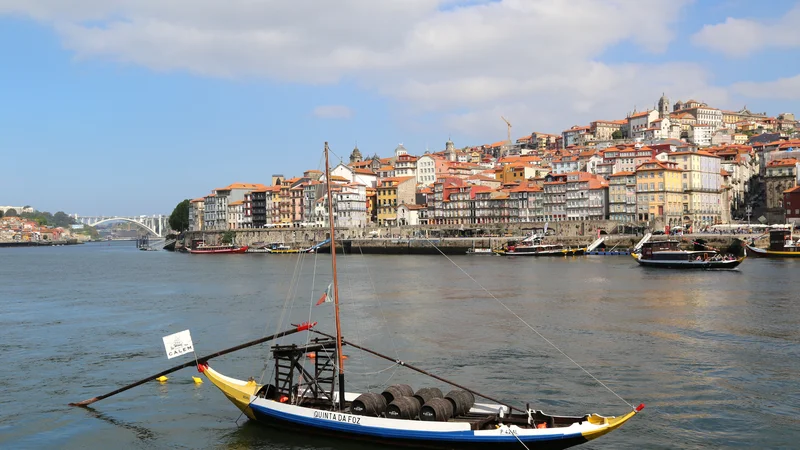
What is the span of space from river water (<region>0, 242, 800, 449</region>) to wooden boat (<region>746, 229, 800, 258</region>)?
31816 millimetres

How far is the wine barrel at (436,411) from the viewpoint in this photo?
16641mm

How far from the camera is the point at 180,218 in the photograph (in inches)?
7047

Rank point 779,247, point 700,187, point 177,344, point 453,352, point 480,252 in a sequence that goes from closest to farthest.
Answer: point 177,344
point 453,352
point 779,247
point 480,252
point 700,187

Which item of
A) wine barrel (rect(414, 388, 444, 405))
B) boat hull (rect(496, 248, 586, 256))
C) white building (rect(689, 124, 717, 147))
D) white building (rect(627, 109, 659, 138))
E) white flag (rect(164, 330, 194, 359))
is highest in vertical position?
white building (rect(627, 109, 659, 138))

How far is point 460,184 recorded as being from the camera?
→ 130000 mm

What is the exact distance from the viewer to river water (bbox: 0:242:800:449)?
62.6 feet

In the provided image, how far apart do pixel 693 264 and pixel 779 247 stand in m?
21.1

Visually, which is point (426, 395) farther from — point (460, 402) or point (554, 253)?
point (554, 253)

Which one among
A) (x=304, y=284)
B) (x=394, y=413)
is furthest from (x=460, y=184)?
(x=394, y=413)

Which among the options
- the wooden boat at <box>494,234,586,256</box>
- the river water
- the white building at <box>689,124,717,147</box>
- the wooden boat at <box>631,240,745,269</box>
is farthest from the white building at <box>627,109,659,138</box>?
the river water

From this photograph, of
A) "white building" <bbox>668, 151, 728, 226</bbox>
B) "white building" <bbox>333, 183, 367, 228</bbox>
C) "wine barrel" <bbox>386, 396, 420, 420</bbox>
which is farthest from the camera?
"white building" <bbox>333, 183, 367, 228</bbox>

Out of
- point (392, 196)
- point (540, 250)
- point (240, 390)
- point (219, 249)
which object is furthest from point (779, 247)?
point (219, 249)

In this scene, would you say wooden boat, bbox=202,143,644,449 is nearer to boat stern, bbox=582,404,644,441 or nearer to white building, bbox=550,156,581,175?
boat stern, bbox=582,404,644,441

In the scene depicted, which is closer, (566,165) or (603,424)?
(603,424)
